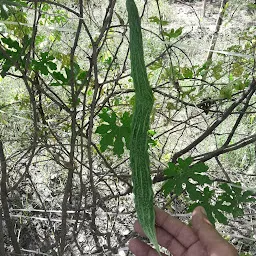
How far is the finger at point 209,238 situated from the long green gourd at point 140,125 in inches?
14.2

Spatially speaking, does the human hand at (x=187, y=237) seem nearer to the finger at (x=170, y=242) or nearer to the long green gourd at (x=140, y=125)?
the finger at (x=170, y=242)

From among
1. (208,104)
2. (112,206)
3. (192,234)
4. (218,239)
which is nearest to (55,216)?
(112,206)

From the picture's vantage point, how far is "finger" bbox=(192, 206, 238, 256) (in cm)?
75

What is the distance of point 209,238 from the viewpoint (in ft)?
2.60

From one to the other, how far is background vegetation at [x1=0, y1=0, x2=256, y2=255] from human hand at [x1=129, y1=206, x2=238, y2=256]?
0.13 ft

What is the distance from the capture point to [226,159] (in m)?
Result: 2.02

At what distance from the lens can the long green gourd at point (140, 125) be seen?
1.26 feet

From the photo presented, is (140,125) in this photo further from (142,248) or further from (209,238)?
(142,248)

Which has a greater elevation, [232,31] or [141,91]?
[232,31]

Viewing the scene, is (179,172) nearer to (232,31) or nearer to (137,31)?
(137,31)

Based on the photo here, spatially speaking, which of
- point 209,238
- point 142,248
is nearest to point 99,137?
point 142,248

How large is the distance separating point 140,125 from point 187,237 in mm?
544

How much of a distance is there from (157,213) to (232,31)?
227 centimetres

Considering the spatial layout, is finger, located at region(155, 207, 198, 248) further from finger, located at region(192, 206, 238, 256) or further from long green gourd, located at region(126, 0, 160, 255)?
long green gourd, located at region(126, 0, 160, 255)
